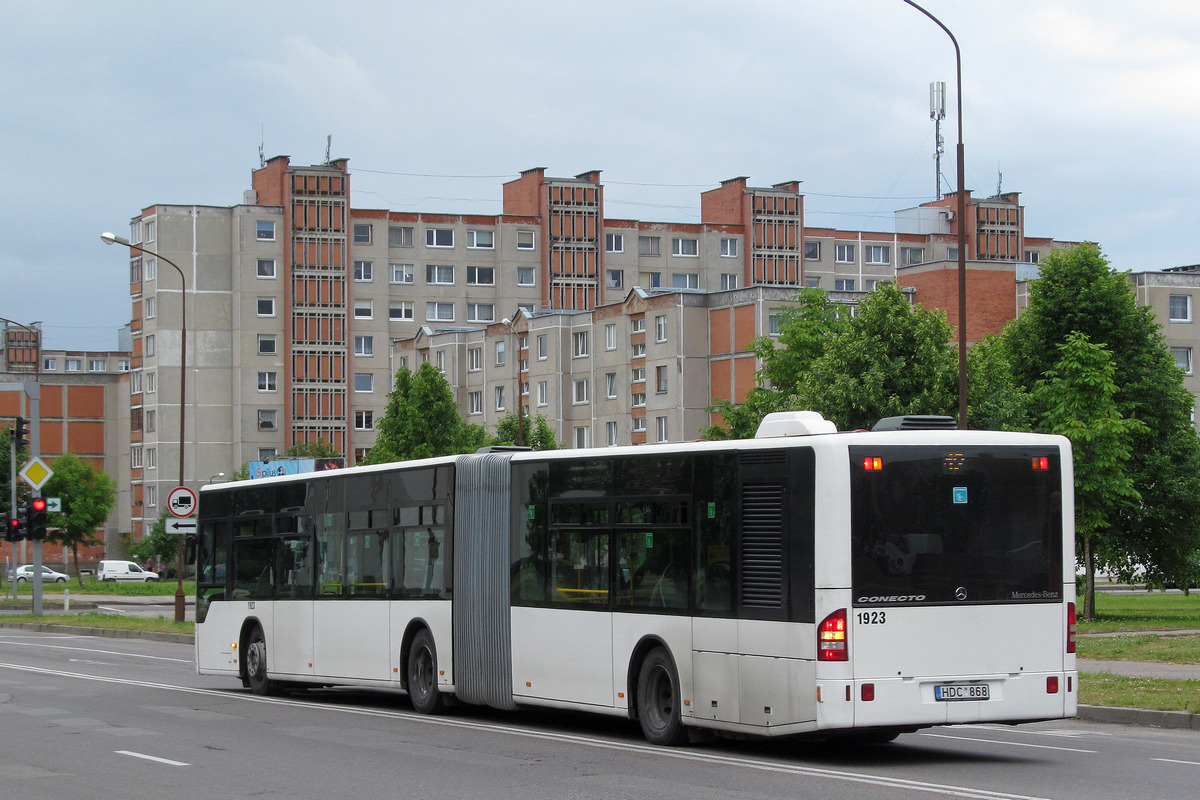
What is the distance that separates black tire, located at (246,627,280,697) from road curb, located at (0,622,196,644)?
14881mm

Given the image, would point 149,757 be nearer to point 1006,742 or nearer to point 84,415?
point 1006,742

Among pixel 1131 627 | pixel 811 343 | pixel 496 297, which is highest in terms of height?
pixel 496 297

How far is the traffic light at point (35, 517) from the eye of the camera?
148 ft

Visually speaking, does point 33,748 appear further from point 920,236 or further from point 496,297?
point 920,236

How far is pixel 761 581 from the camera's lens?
43.9ft

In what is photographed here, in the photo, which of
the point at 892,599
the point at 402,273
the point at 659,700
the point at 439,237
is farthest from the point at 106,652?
the point at 439,237

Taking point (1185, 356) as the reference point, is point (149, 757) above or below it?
below

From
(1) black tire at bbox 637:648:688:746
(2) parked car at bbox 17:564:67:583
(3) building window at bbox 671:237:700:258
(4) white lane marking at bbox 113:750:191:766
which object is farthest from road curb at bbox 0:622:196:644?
(3) building window at bbox 671:237:700:258

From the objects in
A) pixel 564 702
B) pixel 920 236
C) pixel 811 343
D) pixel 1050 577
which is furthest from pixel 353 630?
pixel 920 236

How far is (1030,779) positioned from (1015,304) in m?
77.3

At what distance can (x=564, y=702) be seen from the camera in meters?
16.1

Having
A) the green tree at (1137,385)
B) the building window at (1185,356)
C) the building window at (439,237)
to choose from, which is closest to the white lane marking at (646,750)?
the green tree at (1137,385)

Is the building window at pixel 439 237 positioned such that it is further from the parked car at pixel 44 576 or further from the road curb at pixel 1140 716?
the road curb at pixel 1140 716

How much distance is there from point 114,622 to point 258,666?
2354 cm
